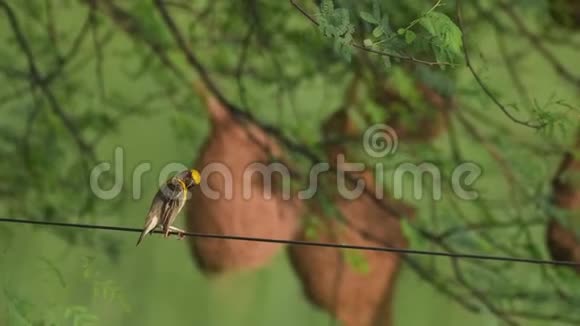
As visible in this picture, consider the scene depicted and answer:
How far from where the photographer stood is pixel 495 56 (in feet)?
18.8

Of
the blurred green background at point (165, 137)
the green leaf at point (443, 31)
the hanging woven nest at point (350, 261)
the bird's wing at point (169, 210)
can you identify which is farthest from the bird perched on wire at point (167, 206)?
the hanging woven nest at point (350, 261)

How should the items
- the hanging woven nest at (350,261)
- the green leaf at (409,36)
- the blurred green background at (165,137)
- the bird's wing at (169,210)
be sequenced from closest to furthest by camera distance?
the green leaf at (409,36)
the bird's wing at (169,210)
the blurred green background at (165,137)
the hanging woven nest at (350,261)

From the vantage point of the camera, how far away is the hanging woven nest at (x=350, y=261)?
563 cm

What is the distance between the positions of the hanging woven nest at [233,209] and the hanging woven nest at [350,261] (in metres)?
0.14

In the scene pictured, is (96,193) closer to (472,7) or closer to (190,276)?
(190,276)

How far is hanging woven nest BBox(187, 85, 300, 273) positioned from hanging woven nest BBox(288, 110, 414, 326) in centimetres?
14

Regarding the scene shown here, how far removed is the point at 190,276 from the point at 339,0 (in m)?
2.30

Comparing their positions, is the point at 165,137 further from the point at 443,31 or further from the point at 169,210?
the point at 443,31

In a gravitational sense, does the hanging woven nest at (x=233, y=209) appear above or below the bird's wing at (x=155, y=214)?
above

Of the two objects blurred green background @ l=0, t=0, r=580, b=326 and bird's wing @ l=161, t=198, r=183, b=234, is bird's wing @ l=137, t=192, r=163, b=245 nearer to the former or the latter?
bird's wing @ l=161, t=198, r=183, b=234

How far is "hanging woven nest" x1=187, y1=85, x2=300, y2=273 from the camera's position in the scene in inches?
225

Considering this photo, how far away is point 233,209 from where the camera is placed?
5.84 m

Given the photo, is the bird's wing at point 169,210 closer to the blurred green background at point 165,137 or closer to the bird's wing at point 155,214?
the bird's wing at point 155,214

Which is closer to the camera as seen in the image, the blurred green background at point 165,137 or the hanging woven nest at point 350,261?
the blurred green background at point 165,137
